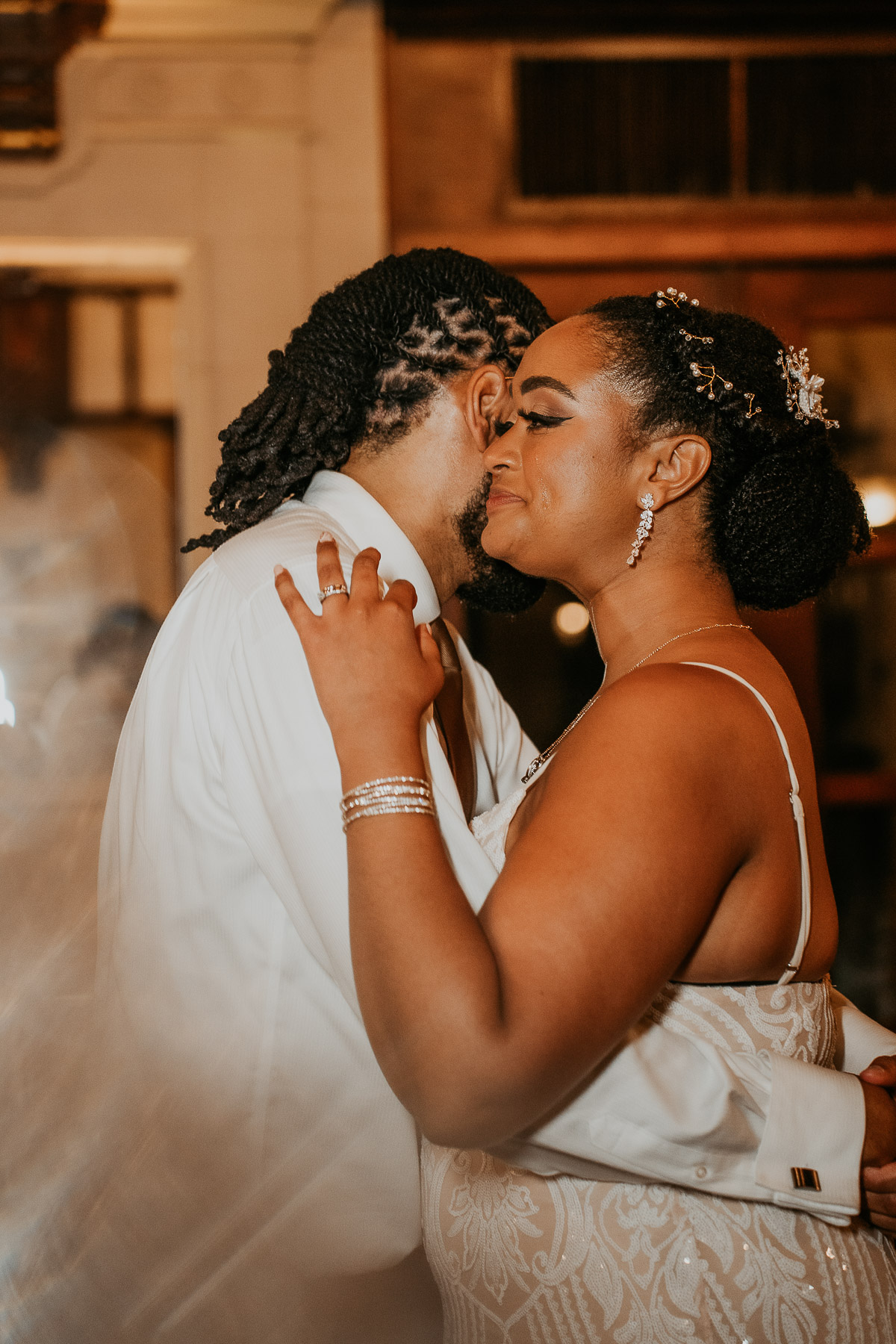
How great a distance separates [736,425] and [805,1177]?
96 centimetres

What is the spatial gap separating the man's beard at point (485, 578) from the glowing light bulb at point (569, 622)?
1281 mm

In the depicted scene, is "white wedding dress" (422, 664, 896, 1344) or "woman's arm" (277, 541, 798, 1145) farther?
"white wedding dress" (422, 664, 896, 1344)

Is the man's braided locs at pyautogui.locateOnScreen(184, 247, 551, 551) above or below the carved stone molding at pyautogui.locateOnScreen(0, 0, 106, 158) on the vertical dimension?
below

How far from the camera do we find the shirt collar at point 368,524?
60.6 inches

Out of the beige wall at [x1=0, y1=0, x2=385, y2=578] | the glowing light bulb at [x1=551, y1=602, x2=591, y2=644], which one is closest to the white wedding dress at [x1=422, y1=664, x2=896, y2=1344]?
the glowing light bulb at [x1=551, y1=602, x2=591, y2=644]

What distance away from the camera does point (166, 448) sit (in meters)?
3.21

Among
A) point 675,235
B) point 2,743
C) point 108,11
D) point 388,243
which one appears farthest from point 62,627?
point 675,235

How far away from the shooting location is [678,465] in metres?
1.46

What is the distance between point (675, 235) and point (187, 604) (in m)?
2.49

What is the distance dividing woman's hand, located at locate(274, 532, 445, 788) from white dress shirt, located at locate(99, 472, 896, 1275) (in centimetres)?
5

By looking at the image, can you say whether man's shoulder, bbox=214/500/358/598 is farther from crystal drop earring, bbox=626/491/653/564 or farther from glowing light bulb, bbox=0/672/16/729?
glowing light bulb, bbox=0/672/16/729

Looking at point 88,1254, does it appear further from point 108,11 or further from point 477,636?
point 108,11

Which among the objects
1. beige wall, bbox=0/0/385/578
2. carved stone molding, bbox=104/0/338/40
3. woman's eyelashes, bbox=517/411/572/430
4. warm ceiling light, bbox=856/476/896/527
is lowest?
warm ceiling light, bbox=856/476/896/527

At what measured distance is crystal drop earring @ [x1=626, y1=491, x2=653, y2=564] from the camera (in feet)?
4.80
